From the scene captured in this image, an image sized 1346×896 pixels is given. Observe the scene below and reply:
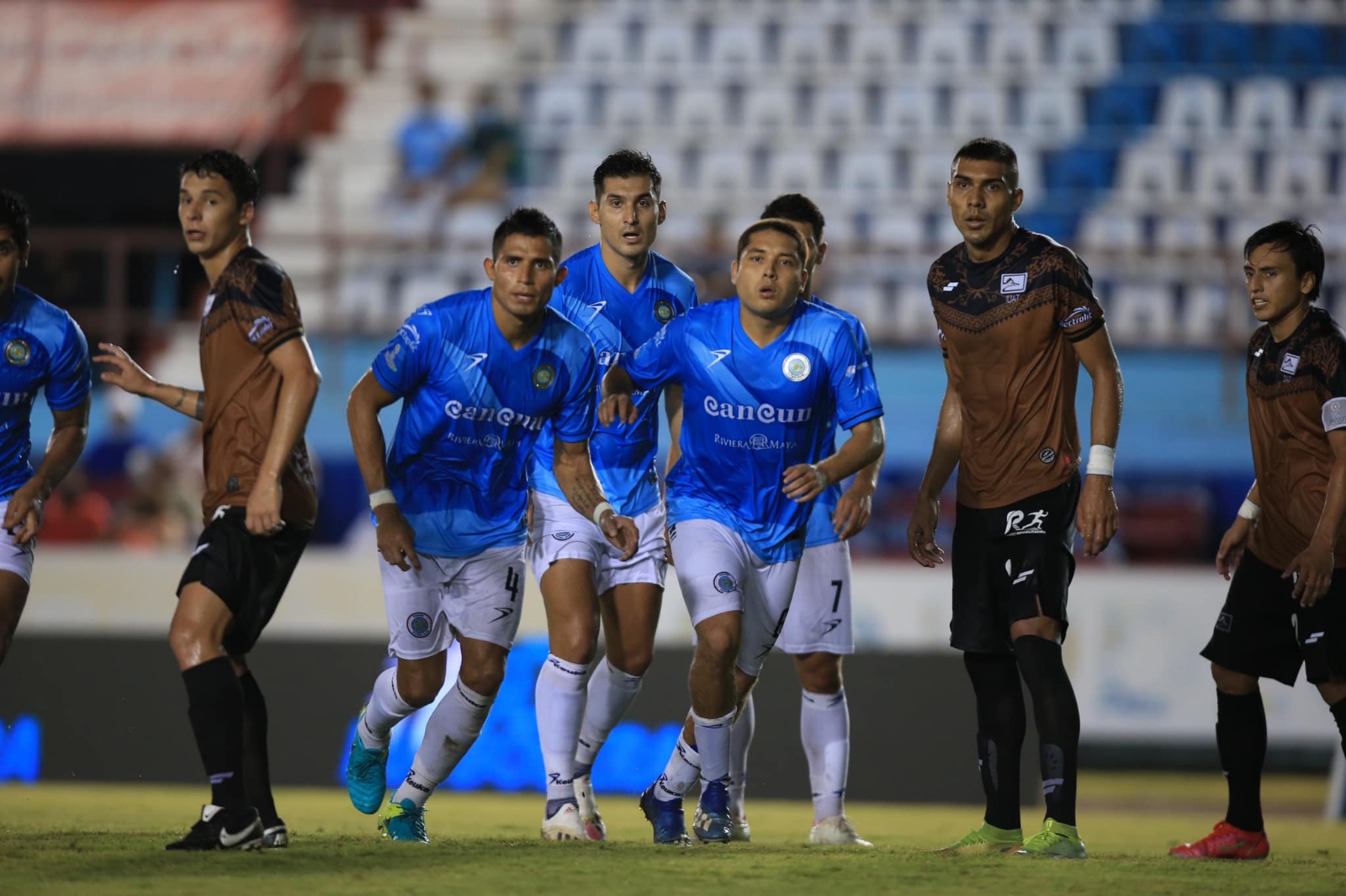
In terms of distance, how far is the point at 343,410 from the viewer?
1466cm

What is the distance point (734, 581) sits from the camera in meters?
6.02

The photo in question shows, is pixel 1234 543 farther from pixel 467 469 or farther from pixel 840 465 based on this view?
pixel 467 469

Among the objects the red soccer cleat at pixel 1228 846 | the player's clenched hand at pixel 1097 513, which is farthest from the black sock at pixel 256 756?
the red soccer cleat at pixel 1228 846

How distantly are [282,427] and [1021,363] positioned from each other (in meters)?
2.69

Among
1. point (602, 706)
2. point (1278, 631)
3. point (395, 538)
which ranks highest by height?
point (395, 538)

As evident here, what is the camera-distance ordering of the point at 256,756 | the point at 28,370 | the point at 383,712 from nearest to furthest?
the point at 256,756
the point at 28,370
the point at 383,712

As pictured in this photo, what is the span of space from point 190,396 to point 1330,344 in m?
4.23

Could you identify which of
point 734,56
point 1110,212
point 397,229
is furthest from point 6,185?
point 1110,212

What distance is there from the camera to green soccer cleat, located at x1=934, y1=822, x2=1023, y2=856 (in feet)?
19.3

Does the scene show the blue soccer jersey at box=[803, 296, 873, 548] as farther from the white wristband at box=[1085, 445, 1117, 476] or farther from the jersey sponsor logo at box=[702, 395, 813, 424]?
the white wristband at box=[1085, 445, 1117, 476]

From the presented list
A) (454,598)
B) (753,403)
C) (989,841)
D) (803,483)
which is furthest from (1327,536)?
(454,598)

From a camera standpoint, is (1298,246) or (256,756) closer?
(256,756)

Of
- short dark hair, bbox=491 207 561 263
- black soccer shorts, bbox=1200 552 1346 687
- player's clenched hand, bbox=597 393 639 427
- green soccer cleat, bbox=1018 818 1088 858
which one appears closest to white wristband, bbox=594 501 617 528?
player's clenched hand, bbox=597 393 639 427

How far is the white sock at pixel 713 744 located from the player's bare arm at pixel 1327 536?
221 cm
